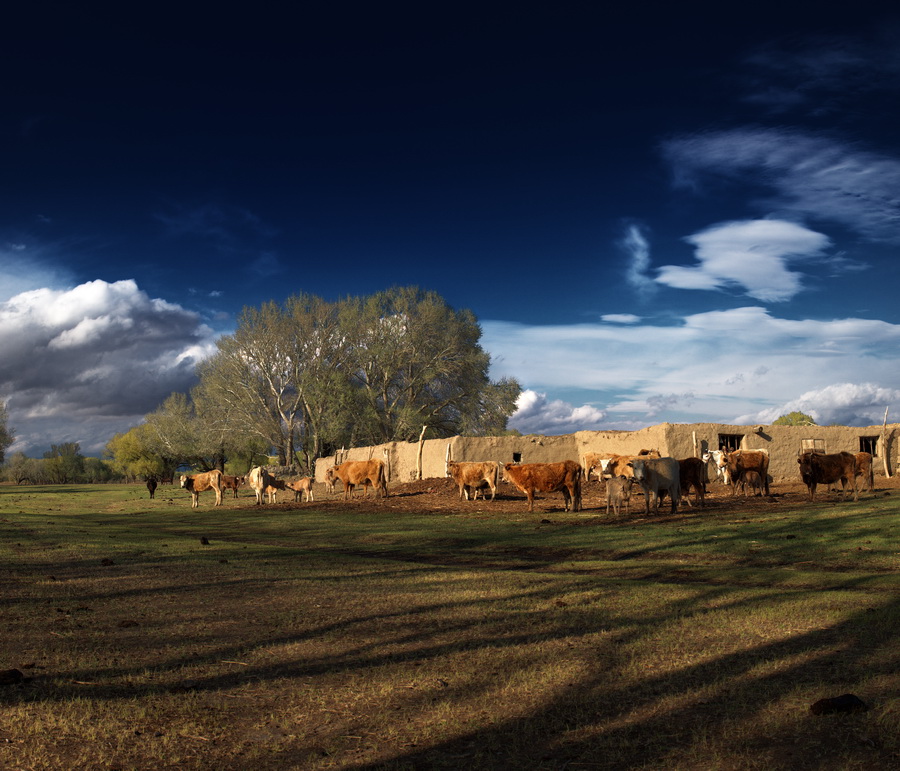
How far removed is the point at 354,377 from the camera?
5638cm

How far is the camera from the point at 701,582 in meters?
10.4

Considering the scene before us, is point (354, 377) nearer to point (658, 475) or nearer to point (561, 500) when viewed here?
point (561, 500)

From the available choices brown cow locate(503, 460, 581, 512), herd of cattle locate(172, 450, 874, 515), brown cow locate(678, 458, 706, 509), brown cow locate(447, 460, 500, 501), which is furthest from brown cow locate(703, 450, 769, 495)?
brown cow locate(447, 460, 500, 501)

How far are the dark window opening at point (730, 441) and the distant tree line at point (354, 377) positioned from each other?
2361 cm

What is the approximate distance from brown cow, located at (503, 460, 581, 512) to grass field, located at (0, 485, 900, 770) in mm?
10598

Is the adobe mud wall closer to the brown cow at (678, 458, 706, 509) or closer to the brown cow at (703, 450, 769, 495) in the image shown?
the brown cow at (703, 450, 769, 495)

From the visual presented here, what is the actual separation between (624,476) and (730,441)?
41.5ft

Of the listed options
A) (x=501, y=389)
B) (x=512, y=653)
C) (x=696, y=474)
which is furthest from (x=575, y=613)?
(x=501, y=389)

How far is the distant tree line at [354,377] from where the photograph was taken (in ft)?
178

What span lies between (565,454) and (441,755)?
107 ft

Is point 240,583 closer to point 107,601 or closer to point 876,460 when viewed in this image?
point 107,601

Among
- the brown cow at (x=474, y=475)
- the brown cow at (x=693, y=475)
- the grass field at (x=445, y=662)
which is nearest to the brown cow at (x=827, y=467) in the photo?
the brown cow at (x=693, y=475)

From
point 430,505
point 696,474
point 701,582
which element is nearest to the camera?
point 701,582

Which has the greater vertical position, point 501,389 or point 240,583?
point 501,389
